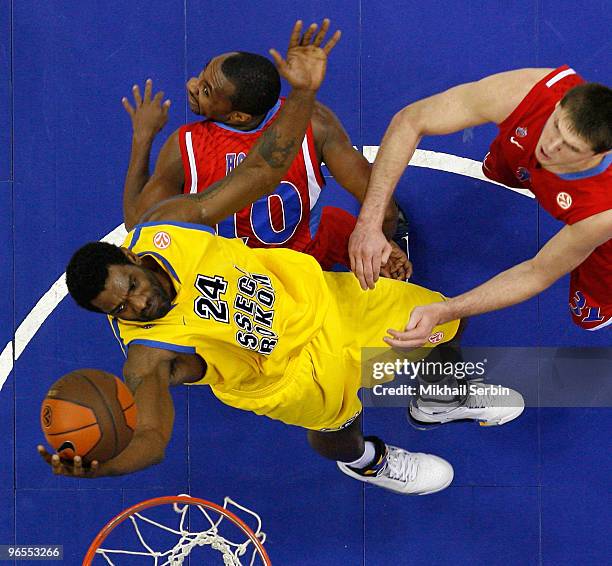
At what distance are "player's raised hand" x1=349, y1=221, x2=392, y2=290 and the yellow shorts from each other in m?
0.25

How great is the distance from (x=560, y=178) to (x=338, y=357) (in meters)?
1.17

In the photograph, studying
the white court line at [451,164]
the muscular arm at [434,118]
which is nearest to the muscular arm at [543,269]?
the muscular arm at [434,118]

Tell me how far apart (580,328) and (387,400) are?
115 cm

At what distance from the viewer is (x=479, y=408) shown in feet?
13.0

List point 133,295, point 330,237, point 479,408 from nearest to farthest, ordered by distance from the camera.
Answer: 1. point 133,295
2. point 330,237
3. point 479,408

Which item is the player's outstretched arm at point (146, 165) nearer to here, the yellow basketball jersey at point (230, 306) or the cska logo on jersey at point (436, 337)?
the yellow basketball jersey at point (230, 306)

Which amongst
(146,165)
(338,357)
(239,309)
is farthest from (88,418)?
(146,165)

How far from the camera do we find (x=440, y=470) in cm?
403

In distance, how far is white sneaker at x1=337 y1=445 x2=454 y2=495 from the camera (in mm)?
3957

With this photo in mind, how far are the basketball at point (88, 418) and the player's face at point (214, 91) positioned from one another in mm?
1297

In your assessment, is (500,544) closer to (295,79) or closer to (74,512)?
(74,512)

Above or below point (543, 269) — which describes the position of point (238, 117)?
above

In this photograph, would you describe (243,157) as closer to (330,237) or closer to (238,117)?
(238,117)

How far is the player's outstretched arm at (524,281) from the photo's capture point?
9.69 feet
